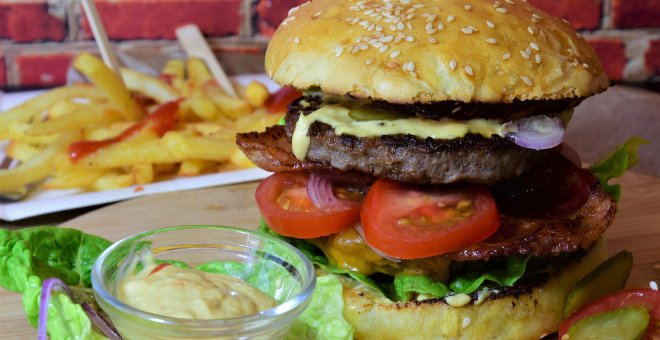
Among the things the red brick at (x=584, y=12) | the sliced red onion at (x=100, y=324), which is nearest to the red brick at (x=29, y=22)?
the red brick at (x=584, y=12)

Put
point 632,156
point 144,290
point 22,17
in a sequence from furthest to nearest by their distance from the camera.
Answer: point 22,17
point 632,156
point 144,290

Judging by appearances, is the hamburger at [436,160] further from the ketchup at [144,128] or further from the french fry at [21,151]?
the french fry at [21,151]

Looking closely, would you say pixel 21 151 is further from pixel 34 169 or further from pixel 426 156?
pixel 426 156

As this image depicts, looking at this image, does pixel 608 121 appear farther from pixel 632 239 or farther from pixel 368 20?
pixel 368 20

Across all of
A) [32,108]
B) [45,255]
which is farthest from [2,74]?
[45,255]

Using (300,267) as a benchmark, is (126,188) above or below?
below

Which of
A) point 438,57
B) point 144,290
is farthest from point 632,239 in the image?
point 144,290
